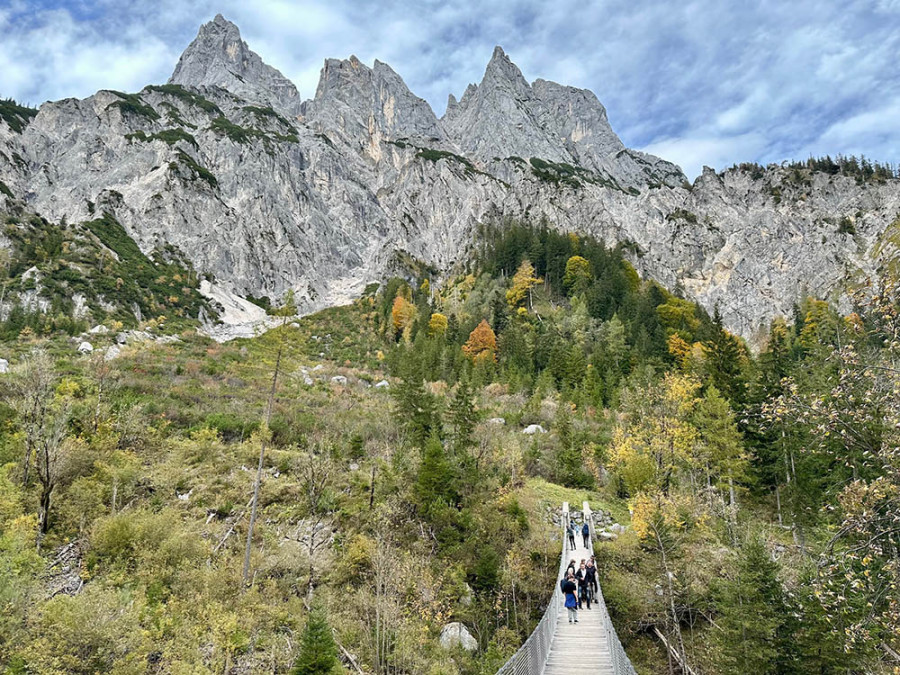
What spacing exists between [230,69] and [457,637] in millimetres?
204692

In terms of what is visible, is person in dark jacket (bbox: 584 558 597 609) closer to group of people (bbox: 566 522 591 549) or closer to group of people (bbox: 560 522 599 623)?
group of people (bbox: 560 522 599 623)

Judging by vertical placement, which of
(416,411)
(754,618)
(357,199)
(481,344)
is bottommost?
(754,618)

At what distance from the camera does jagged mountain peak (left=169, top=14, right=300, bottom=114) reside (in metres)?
164

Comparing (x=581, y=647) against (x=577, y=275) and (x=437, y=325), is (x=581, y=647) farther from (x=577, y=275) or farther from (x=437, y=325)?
(x=577, y=275)

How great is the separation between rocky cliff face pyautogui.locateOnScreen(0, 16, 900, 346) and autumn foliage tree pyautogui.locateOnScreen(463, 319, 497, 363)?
1571 inches

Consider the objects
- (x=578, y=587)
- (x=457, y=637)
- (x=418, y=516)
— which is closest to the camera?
(x=578, y=587)

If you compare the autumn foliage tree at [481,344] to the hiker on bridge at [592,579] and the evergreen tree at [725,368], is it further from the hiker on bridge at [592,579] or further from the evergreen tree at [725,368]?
the hiker on bridge at [592,579]

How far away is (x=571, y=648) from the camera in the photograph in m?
13.8

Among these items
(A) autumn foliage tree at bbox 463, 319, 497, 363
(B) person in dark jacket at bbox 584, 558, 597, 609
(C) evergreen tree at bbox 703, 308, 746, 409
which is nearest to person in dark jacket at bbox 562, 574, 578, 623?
(B) person in dark jacket at bbox 584, 558, 597, 609

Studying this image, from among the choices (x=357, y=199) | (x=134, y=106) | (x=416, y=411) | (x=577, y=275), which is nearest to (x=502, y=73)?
(x=357, y=199)

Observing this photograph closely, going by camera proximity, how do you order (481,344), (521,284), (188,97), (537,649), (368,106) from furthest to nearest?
(368,106)
(188,97)
(521,284)
(481,344)
(537,649)

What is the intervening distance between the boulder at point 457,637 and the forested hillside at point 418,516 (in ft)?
1.34

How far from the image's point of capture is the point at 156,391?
31719mm

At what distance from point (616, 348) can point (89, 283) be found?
7638cm
